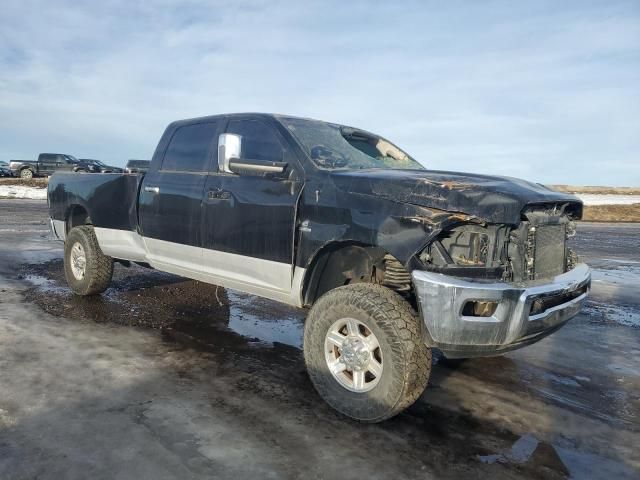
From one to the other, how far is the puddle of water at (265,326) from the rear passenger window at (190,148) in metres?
1.64

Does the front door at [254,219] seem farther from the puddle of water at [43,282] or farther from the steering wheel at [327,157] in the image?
the puddle of water at [43,282]

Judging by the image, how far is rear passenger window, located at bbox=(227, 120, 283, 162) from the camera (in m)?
4.23

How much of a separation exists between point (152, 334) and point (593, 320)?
15.6 ft

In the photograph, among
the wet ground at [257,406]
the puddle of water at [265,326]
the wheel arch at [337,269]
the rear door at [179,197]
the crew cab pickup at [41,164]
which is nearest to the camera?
the wet ground at [257,406]

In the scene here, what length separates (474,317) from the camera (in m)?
2.99

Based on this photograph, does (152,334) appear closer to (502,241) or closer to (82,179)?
(82,179)

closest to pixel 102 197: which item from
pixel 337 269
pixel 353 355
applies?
pixel 337 269

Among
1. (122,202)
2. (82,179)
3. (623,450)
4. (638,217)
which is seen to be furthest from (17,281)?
(638,217)

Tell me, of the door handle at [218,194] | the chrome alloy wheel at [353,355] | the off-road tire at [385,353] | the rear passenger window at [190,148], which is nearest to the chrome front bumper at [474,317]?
the off-road tire at [385,353]

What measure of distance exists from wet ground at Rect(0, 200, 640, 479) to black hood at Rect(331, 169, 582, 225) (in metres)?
1.34

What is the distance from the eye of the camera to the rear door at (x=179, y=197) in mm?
4777

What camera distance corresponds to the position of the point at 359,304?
329cm

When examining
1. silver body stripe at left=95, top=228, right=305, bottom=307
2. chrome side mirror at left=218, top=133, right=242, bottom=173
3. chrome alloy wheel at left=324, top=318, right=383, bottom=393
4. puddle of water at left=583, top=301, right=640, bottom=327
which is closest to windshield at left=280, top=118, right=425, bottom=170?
chrome side mirror at left=218, top=133, right=242, bottom=173

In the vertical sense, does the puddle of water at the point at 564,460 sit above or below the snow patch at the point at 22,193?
above
